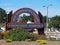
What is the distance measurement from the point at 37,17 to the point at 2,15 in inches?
4771

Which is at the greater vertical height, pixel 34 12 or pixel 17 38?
pixel 34 12

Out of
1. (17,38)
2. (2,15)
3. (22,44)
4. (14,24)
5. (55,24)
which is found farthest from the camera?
(2,15)

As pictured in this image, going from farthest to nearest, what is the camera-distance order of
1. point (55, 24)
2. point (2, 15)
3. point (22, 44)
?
point (2, 15) → point (55, 24) → point (22, 44)

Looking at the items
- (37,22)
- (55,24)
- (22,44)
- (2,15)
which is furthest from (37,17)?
(2,15)

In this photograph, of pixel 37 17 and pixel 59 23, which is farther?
pixel 59 23

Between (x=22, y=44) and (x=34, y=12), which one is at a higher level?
(x=34, y=12)

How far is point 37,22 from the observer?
157ft

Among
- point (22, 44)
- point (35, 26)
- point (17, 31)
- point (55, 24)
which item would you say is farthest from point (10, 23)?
point (55, 24)

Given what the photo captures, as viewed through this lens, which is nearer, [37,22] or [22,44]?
[22,44]

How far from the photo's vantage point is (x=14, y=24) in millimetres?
46156

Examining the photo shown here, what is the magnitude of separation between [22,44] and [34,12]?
91.5 feet

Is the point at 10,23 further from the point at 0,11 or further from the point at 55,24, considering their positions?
the point at 0,11

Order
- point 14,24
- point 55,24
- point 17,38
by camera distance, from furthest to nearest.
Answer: point 55,24 < point 14,24 < point 17,38

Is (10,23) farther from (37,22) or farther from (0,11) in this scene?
(0,11)
